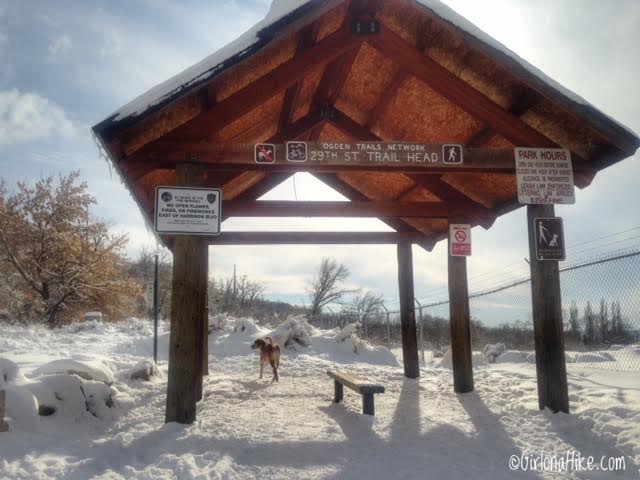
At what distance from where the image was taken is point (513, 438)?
4914 millimetres

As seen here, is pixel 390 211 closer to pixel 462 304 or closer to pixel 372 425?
pixel 462 304

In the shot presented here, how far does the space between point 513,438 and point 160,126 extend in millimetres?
5263

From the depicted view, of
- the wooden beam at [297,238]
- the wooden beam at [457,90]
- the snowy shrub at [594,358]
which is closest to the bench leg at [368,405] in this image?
the wooden beam at [457,90]

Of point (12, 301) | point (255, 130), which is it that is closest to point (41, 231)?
point (12, 301)

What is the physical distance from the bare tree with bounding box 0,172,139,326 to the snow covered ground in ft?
47.4

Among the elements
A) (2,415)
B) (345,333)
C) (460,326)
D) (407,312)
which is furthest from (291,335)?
(2,415)

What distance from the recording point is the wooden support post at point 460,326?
7629 millimetres

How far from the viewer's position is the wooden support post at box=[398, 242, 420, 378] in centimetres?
967

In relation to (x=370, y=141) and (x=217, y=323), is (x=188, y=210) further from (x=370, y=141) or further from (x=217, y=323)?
(x=217, y=323)

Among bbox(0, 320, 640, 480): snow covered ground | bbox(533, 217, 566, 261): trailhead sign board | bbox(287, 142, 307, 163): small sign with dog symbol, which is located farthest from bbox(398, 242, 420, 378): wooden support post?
bbox(287, 142, 307, 163): small sign with dog symbol

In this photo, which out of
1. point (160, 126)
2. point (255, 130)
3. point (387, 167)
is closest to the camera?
point (160, 126)

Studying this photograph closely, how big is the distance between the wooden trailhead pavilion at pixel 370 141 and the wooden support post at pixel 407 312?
2642 millimetres

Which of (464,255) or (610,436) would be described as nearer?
(610,436)

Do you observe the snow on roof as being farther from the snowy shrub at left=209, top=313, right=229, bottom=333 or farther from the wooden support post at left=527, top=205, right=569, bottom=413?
the snowy shrub at left=209, top=313, right=229, bottom=333
